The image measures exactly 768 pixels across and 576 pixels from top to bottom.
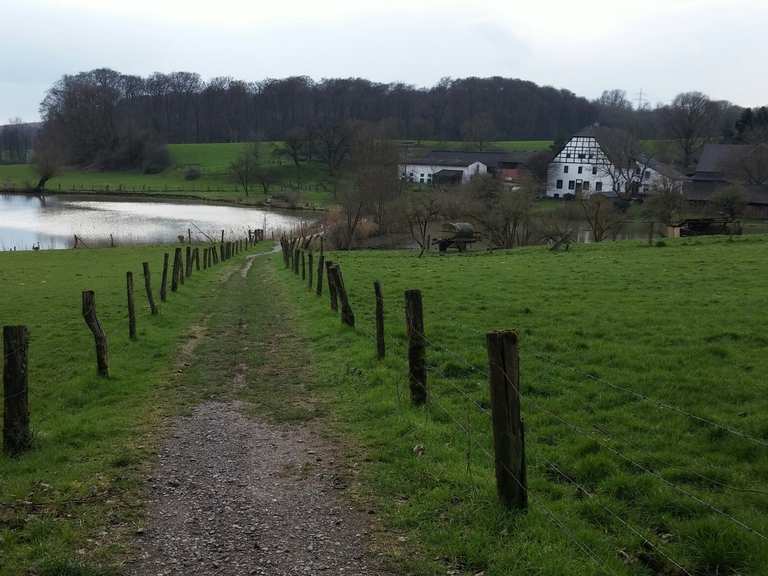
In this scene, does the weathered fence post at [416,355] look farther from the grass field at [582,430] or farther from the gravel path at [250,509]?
the gravel path at [250,509]

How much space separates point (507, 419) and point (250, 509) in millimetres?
2635

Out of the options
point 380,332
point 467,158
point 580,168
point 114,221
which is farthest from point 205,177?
point 380,332

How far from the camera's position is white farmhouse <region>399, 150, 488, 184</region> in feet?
360

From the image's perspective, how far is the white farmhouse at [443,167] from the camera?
A: 360 ft

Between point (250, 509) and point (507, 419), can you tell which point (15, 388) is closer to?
point (250, 509)

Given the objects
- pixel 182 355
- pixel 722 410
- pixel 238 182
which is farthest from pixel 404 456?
pixel 238 182

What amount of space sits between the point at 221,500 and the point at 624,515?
383cm

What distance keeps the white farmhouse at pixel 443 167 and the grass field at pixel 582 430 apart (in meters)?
94.5

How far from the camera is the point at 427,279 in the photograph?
873 inches

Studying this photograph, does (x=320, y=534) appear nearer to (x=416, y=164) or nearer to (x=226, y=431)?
(x=226, y=431)

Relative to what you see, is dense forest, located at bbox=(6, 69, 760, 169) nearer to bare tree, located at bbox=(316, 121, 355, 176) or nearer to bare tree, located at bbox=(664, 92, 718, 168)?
bare tree, located at bbox=(316, 121, 355, 176)

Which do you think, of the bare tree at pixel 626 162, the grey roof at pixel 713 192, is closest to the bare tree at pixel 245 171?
the bare tree at pixel 626 162

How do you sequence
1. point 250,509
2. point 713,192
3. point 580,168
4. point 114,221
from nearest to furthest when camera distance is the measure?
point 250,509 → point 713,192 → point 114,221 → point 580,168

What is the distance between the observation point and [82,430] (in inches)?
336
